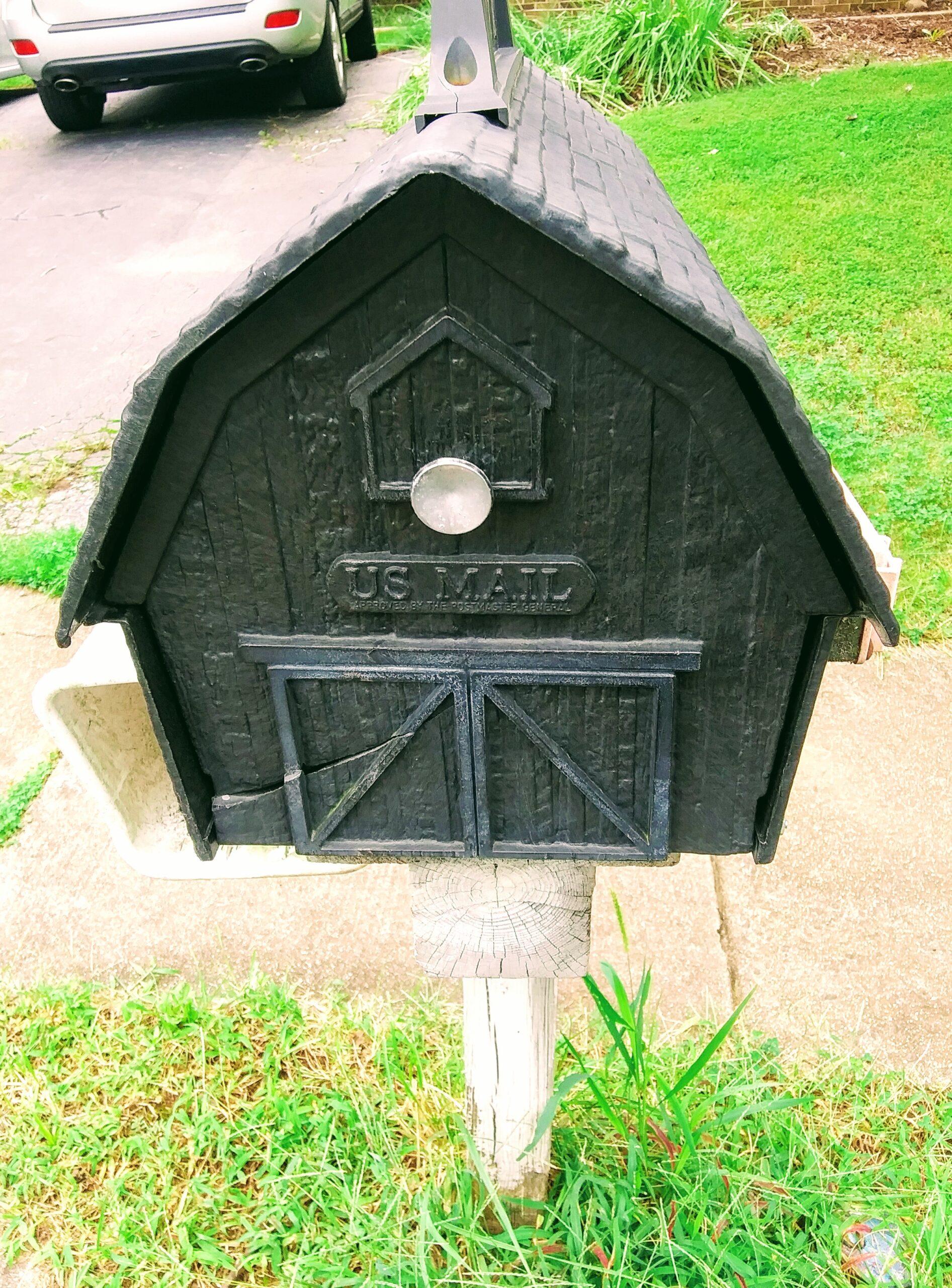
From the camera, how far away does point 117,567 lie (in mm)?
1062

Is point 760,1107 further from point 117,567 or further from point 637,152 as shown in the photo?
point 637,152

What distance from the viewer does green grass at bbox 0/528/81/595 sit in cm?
345

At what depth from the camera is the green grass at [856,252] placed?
11.5ft

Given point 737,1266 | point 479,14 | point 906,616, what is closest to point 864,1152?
point 737,1266

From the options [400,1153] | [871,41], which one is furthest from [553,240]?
[871,41]

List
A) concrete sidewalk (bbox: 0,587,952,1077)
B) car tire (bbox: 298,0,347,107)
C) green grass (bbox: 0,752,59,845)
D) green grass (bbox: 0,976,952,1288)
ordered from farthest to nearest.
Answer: car tire (bbox: 298,0,347,107) < green grass (bbox: 0,752,59,845) < concrete sidewalk (bbox: 0,587,952,1077) < green grass (bbox: 0,976,952,1288)

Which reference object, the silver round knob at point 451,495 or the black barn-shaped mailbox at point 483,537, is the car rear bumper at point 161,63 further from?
the silver round knob at point 451,495

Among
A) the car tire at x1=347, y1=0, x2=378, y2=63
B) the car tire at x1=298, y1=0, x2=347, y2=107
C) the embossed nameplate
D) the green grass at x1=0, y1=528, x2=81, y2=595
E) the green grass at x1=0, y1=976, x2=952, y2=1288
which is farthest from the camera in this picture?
the car tire at x1=347, y1=0, x2=378, y2=63

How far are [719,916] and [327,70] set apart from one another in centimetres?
656

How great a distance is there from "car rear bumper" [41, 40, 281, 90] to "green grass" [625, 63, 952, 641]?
7.67ft

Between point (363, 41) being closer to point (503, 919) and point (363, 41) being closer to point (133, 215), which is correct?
point (133, 215)

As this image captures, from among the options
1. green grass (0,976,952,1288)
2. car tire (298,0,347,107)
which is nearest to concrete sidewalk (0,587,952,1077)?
green grass (0,976,952,1288)

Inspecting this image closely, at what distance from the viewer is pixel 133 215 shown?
587cm

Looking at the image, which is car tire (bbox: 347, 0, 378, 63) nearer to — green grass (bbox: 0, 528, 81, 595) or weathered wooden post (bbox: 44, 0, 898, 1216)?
green grass (bbox: 0, 528, 81, 595)
